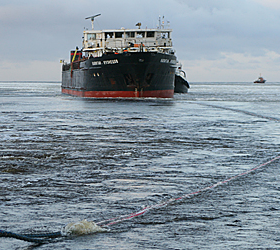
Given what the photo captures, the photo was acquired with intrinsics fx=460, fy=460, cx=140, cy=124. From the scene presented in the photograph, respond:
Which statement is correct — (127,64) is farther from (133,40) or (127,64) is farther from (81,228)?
(81,228)

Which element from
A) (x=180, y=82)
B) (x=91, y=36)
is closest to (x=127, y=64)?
(x=91, y=36)

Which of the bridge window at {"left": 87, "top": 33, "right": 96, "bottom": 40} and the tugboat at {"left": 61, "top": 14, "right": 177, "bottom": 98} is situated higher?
the bridge window at {"left": 87, "top": 33, "right": 96, "bottom": 40}

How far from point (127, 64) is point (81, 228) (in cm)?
3083

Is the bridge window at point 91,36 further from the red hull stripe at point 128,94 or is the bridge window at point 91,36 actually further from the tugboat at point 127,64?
the red hull stripe at point 128,94

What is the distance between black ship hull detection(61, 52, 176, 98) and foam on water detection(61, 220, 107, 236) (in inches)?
1196

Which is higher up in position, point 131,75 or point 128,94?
point 131,75

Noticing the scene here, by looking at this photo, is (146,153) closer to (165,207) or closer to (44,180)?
(44,180)

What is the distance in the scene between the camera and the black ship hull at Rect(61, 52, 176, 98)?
3466 cm

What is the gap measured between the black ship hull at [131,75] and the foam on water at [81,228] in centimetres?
3038

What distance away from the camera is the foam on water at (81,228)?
4.37m

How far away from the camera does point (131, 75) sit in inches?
1384

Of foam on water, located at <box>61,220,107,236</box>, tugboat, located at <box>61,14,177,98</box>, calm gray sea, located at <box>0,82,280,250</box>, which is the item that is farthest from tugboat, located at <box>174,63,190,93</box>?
foam on water, located at <box>61,220,107,236</box>

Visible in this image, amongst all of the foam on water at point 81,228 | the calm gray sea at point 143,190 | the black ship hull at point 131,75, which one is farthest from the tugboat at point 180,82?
the foam on water at point 81,228

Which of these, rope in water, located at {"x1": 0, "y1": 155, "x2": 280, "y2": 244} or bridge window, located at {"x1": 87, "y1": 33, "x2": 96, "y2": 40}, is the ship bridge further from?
rope in water, located at {"x1": 0, "y1": 155, "x2": 280, "y2": 244}
